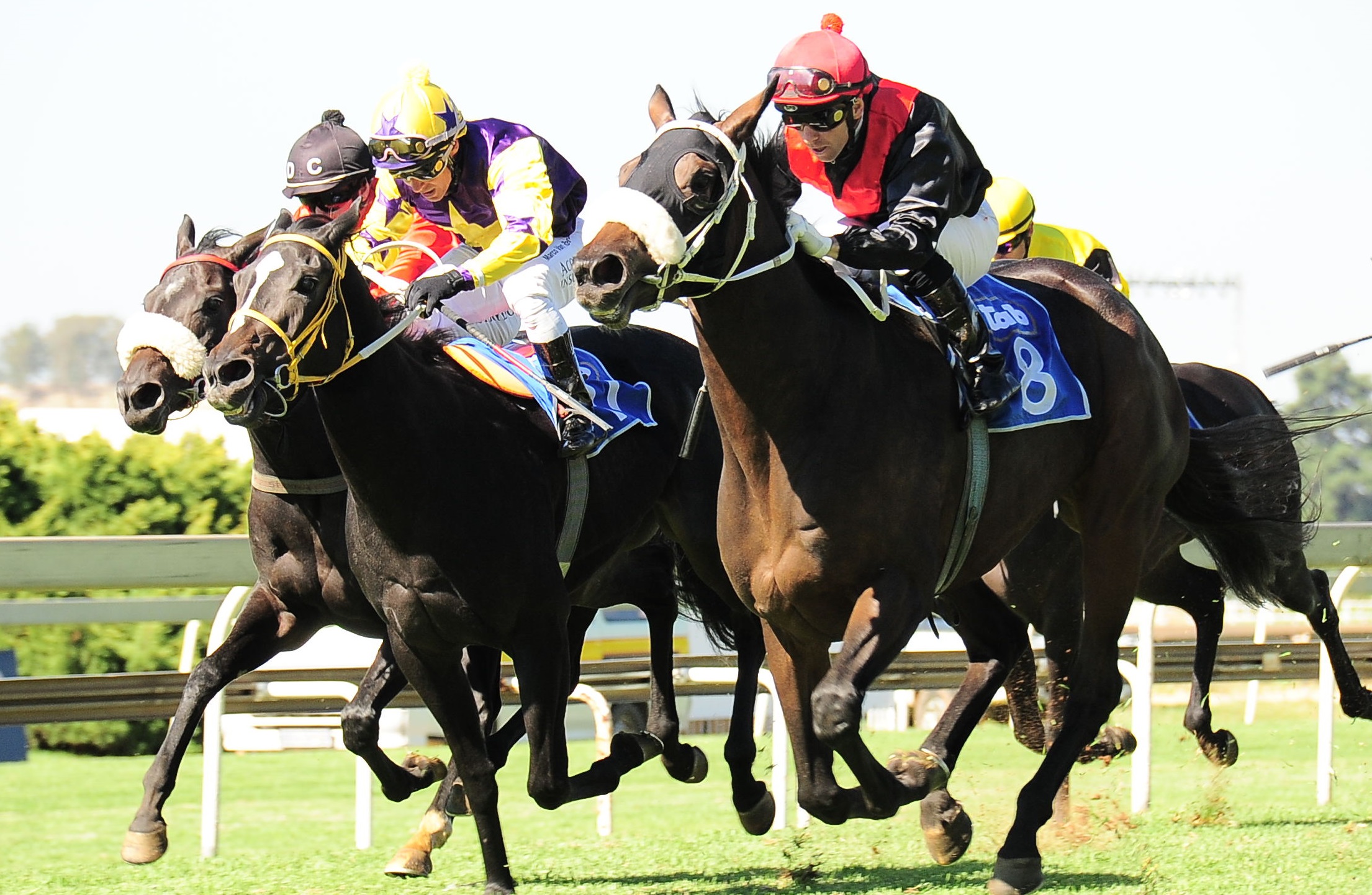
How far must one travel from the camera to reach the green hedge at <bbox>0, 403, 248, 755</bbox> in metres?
10.1

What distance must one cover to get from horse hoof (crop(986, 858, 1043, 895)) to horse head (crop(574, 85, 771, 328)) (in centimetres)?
185

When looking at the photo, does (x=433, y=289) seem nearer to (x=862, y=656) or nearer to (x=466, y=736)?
(x=466, y=736)

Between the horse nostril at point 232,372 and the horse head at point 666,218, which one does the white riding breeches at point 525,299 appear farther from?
the horse head at point 666,218

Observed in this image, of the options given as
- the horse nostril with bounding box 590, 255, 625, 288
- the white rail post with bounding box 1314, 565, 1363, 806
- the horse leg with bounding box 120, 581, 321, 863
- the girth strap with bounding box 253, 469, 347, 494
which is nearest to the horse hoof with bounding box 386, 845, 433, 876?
the horse leg with bounding box 120, 581, 321, 863

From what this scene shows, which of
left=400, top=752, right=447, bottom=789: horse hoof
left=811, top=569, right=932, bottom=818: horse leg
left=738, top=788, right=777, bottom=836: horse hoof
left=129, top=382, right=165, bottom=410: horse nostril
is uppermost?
left=129, top=382, right=165, bottom=410: horse nostril

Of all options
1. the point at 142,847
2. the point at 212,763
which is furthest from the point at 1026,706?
the point at 142,847

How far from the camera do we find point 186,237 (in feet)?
17.3

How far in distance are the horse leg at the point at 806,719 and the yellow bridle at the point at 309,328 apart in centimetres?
131

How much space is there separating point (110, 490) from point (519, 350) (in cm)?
588

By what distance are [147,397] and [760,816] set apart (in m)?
2.46

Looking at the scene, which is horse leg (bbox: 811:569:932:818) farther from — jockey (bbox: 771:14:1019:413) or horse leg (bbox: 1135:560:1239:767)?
horse leg (bbox: 1135:560:1239:767)

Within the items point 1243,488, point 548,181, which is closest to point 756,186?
point 548,181

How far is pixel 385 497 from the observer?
460 centimetres

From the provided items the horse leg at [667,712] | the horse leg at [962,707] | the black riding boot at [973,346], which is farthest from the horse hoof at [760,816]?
the black riding boot at [973,346]
